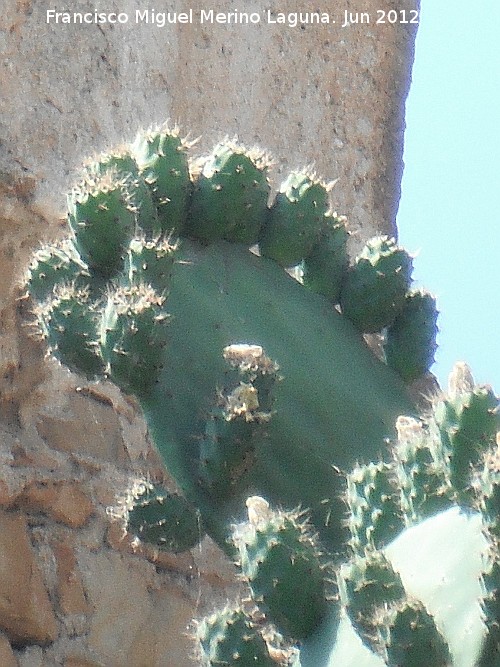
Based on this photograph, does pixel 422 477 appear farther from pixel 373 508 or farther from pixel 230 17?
pixel 230 17

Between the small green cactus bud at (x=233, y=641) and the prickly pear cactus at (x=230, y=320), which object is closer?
the small green cactus bud at (x=233, y=641)

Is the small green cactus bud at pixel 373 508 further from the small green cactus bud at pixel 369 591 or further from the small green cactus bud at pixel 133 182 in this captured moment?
the small green cactus bud at pixel 133 182

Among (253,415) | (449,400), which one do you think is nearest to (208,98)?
(253,415)

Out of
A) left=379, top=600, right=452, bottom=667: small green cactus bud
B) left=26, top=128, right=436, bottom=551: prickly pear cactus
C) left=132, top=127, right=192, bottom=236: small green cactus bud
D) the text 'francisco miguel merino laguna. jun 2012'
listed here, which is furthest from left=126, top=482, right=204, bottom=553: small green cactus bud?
the text 'francisco miguel merino laguna. jun 2012'

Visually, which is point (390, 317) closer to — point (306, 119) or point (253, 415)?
point (253, 415)

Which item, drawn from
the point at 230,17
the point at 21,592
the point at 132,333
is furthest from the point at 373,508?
the point at 230,17

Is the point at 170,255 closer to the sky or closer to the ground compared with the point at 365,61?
closer to the ground

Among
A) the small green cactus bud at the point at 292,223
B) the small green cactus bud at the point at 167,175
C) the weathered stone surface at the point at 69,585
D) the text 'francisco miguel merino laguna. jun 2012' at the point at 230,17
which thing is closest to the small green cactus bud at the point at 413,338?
the small green cactus bud at the point at 292,223

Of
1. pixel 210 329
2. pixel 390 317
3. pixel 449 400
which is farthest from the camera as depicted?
pixel 390 317
